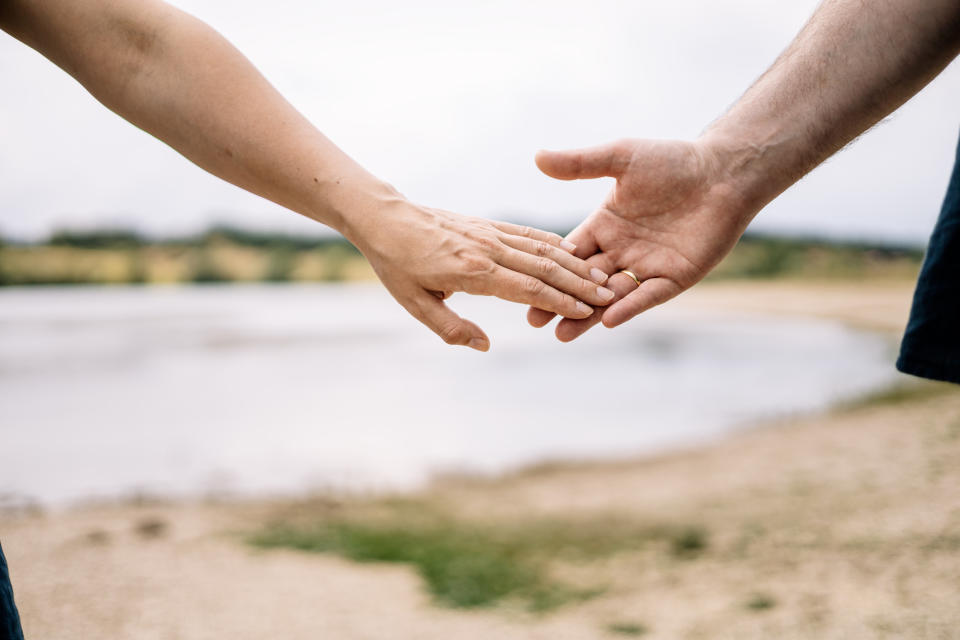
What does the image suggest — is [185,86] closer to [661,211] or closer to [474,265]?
[474,265]

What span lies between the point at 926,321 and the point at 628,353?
29168 mm

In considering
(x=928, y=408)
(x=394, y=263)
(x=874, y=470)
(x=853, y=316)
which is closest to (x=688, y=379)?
(x=928, y=408)

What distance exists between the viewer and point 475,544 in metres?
8.91

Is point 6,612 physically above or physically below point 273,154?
below

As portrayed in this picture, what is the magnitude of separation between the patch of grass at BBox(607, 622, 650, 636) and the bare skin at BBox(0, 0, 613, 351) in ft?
13.6

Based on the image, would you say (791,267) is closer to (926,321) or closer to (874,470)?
(874,470)

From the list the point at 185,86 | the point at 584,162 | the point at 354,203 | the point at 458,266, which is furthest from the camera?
the point at 584,162

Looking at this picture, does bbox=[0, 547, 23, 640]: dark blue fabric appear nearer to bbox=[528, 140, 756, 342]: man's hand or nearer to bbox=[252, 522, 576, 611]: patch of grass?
bbox=[528, 140, 756, 342]: man's hand

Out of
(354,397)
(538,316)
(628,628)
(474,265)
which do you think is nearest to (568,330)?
(538,316)

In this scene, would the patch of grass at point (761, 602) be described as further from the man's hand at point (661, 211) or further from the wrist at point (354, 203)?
the wrist at point (354, 203)

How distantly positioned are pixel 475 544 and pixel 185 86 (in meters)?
7.69

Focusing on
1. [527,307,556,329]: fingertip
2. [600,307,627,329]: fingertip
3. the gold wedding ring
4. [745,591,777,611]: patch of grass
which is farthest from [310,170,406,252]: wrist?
[745,591,777,611]: patch of grass

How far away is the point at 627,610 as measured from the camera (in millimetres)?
6602

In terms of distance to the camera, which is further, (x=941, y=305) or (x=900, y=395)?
(x=900, y=395)
